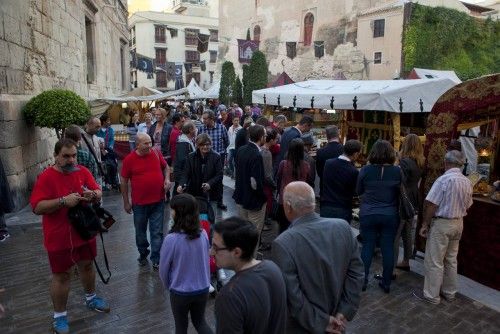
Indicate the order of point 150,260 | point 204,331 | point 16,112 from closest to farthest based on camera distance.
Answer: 1. point 204,331
2. point 150,260
3. point 16,112

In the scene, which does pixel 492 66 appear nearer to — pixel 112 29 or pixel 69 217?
pixel 112 29

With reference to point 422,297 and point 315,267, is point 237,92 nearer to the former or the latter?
point 422,297

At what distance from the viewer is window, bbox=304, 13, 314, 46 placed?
31.5 m

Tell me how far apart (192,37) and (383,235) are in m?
52.0

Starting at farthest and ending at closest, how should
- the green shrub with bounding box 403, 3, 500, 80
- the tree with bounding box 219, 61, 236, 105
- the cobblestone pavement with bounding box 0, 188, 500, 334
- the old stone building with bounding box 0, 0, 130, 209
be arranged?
the tree with bounding box 219, 61, 236, 105 < the green shrub with bounding box 403, 3, 500, 80 < the old stone building with bounding box 0, 0, 130, 209 < the cobblestone pavement with bounding box 0, 188, 500, 334

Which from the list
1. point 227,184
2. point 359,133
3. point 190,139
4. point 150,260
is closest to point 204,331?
point 150,260

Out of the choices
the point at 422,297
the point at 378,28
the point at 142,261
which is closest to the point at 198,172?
the point at 142,261

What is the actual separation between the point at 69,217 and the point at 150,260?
194 cm

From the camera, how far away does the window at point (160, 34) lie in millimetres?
50659

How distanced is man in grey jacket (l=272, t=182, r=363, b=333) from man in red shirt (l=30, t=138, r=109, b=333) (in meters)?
2.11

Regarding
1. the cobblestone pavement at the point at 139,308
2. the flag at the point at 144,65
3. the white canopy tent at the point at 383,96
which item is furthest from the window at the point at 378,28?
the cobblestone pavement at the point at 139,308

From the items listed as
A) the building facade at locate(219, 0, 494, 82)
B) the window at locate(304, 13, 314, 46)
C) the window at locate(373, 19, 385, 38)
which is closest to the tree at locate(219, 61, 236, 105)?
the building facade at locate(219, 0, 494, 82)

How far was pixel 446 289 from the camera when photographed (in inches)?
176

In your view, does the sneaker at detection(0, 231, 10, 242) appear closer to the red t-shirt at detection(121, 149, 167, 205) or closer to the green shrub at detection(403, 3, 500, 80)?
the red t-shirt at detection(121, 149, 167, 205)
